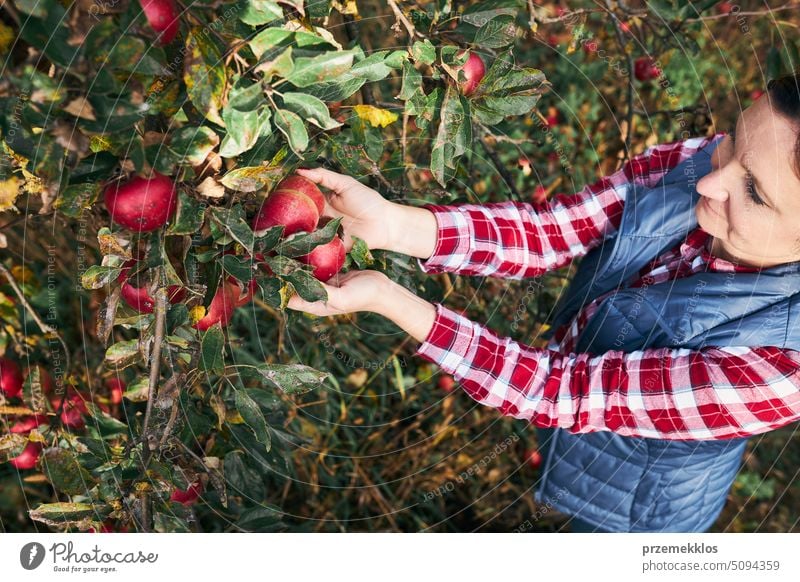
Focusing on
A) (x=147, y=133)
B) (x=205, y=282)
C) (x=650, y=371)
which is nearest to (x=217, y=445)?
(x=205, y=282)

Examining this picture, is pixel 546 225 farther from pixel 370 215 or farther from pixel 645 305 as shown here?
pixel 370 215

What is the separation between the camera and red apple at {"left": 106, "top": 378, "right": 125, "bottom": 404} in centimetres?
125

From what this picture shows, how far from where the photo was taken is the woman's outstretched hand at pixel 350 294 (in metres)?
0.86

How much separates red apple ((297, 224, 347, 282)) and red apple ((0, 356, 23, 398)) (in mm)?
583

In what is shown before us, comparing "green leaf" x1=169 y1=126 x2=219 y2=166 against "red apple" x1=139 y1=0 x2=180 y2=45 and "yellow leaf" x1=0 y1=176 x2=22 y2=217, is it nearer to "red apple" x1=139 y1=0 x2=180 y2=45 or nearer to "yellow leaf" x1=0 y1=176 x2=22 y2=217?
"red apple" x1=139 y1=0 x2=180 y2=45

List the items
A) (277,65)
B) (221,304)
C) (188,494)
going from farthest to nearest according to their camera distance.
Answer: (188,494), (221,304), (277,65)

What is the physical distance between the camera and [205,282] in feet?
2.48

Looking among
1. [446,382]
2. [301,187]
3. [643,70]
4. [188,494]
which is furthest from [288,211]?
[643,70]

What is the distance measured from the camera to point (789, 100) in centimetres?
82

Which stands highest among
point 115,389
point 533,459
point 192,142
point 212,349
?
point 192,142

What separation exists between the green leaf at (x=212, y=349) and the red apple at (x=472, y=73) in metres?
0.45

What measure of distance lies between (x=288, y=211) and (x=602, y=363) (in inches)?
20.0

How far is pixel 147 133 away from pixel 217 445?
1.68ft
